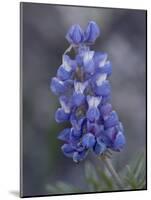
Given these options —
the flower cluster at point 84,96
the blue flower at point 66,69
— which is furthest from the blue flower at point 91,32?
the blue flower at point 66,69

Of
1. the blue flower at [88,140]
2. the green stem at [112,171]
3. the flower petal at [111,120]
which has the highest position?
the flower petal at [111,120]

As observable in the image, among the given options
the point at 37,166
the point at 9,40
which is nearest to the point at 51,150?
the point at 37,166

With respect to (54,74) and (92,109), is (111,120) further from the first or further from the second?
(54,74)

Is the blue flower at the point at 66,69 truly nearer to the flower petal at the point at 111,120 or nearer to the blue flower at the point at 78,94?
the blue flower at the point at 78,94

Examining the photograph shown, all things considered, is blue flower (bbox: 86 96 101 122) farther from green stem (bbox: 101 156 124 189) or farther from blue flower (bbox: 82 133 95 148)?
green stem (bbox: 101 156 124 189)

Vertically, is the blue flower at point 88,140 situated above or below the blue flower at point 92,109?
below

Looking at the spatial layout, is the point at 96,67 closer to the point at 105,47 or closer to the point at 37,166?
the point at 105,47

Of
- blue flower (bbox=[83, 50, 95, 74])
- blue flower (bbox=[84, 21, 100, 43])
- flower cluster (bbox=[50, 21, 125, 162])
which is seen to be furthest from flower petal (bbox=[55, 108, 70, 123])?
blue flower (bbox=[84, 21, 100, 43])

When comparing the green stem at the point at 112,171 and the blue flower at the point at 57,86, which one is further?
the green stem at the point at 112,171

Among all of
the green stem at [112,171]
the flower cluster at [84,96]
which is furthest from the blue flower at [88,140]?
the green stem at [112,171]
